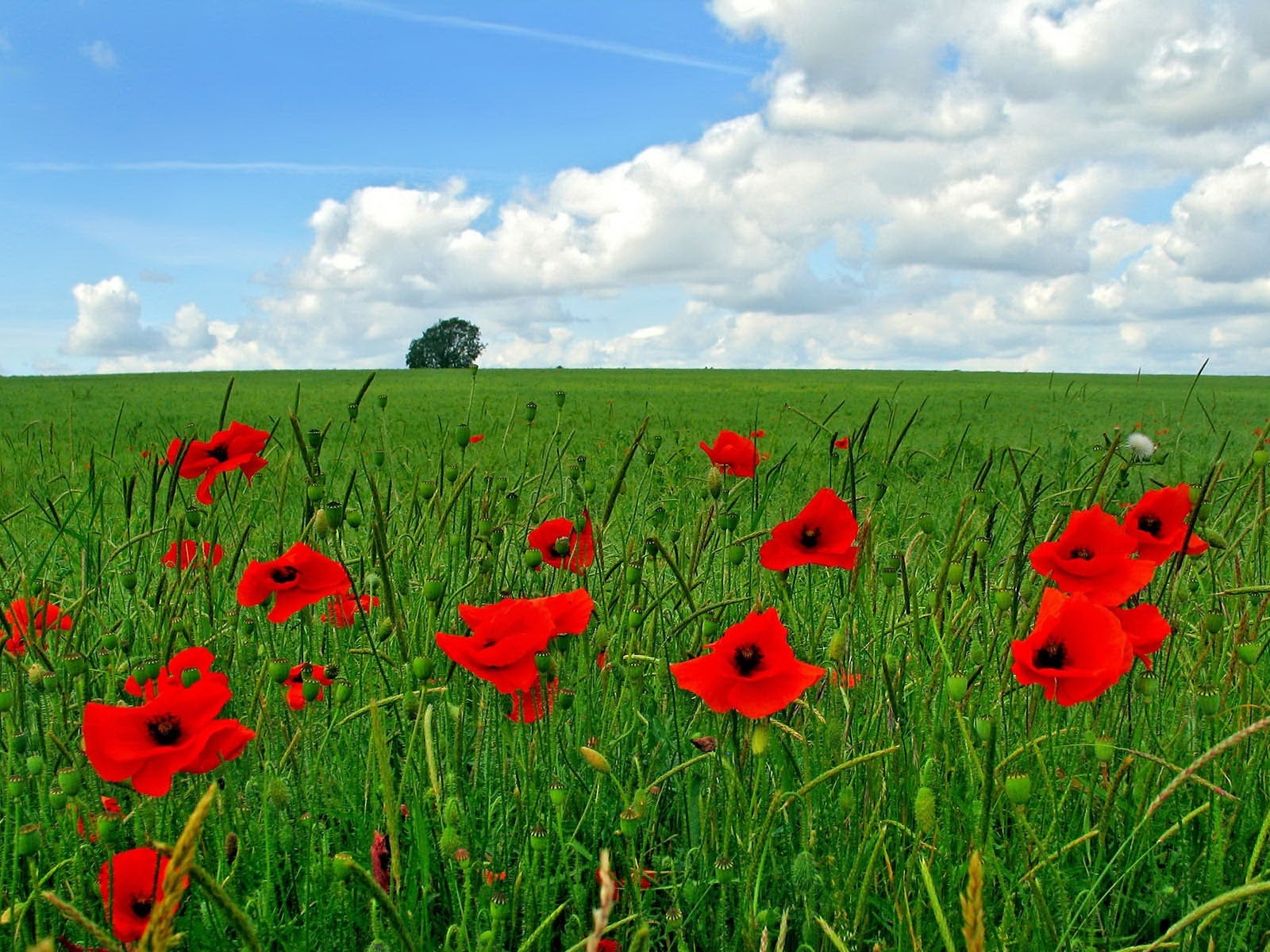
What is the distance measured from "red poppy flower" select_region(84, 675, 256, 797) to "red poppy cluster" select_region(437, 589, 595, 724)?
275mm

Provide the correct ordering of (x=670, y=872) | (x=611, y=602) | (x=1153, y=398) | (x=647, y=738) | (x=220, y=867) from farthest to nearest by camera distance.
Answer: (x=1153, y=398) < (x=611, y=602) < (x=647, y=738) < (x=670, y=872) < (x=220, y=867)

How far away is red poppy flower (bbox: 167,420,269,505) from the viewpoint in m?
1.91

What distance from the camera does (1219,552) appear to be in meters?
2.25

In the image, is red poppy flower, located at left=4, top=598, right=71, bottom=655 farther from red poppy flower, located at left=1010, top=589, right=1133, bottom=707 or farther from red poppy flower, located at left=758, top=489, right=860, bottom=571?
red poppy flower, located at left=1010, top=589, right=1133, bottom=707

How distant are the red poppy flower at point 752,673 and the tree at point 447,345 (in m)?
54.3

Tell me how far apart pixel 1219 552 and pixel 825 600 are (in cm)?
108

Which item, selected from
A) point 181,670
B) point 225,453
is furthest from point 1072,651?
point 225,453

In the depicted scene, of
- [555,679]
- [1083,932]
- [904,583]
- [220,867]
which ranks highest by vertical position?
[904,583]

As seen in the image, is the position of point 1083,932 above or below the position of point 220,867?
below

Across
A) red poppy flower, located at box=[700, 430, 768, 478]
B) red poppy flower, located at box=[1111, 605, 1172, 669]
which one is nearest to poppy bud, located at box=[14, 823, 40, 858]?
red poppy flower, located at box=[700, 430, 768, 478]

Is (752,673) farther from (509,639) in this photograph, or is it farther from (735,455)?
(735,455)

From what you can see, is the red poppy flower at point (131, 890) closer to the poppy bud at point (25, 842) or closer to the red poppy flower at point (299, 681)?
the poppy bud at point (25, 842)

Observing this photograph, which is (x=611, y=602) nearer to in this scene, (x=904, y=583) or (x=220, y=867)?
(x=904, y=583)

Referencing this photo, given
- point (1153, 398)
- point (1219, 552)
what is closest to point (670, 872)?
point (1219, 552)
